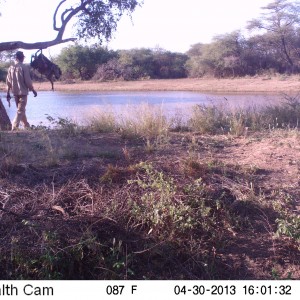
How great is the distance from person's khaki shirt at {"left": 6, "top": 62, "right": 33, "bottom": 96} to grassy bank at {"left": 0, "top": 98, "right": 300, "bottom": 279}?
360 cm

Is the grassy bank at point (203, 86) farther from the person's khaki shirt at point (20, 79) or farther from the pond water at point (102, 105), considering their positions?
the person's khaki shirt at point (20, 79)

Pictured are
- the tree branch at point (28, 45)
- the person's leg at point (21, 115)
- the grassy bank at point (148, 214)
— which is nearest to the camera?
the grassy bank at point (148, 214)

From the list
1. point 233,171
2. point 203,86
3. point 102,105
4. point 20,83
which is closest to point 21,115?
point 20,83

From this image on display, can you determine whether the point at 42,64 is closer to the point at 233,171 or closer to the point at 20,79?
the point at 20,79

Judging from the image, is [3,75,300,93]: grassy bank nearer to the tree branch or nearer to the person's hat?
the tree branch

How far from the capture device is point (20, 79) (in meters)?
10.5

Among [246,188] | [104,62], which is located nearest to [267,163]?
[246,188]

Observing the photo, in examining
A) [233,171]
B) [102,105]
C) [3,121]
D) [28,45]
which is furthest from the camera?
[102,105]

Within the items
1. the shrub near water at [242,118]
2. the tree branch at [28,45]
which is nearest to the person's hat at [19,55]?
the tree branch at [28,45]

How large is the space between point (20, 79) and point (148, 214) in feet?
21.4

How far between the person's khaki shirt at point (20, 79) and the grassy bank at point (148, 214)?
11.8 feet

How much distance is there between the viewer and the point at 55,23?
12078 millimetres

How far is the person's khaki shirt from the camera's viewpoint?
10.5 m

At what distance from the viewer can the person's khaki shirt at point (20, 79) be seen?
1051cm
